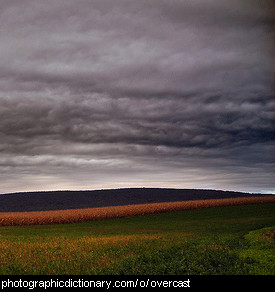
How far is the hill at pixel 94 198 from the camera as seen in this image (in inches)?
4710

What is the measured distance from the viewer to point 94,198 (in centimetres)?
13138

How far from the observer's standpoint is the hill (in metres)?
120
